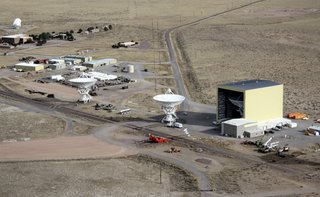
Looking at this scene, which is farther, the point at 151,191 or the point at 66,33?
the point at 66,33

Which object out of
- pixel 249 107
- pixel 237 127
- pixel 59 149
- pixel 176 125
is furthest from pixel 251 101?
pixel 59 149

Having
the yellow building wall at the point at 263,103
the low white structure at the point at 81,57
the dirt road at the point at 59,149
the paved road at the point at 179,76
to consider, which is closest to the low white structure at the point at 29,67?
the low white structure at the point at 81,57

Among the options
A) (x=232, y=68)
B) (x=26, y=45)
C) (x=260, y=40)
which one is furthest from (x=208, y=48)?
(x=26, y=45)

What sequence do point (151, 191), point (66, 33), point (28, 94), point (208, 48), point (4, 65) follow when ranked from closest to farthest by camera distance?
point (151, 191)
point (28, 94)
point (4, 65)
point (208, 48)
point (66, 33)

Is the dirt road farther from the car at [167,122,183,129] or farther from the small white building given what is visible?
the small white building

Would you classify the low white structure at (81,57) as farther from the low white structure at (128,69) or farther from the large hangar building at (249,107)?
the large hangar building at (249,107)

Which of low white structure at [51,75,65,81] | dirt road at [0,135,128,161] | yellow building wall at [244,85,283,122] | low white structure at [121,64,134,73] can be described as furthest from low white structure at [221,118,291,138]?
low white structure at [121,64,134,73]

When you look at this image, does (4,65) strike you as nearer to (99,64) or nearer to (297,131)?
(99,64)

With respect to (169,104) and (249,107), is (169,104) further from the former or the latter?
(249,107)
